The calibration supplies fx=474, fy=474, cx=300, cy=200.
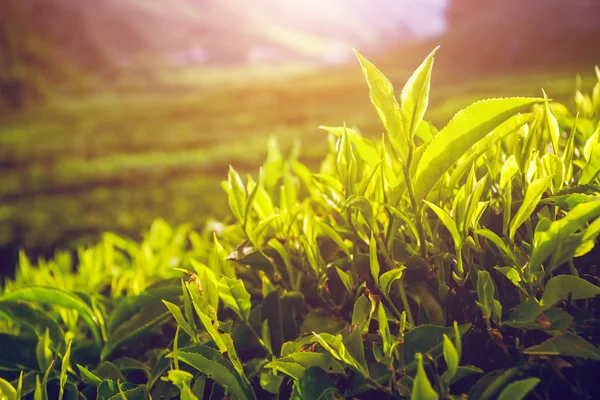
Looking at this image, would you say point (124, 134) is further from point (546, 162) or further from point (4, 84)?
point (546, 162)

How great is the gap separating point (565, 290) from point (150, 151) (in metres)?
19.3

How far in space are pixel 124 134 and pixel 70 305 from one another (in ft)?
80.2

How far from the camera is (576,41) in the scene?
4122cm

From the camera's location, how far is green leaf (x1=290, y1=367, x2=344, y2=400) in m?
0.76

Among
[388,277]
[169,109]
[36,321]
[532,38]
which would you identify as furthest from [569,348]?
[532,38]

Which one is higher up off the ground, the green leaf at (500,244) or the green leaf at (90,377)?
the green leaf at (500,244)

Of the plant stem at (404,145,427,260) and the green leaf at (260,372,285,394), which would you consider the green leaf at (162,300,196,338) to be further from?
the plant stem at (404,145,427,260)

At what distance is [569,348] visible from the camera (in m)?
0.69

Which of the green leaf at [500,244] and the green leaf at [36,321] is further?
the green leaf at [36,321]

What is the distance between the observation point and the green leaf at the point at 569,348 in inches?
26.7

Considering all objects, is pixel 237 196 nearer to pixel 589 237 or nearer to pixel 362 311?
pixel 362 311

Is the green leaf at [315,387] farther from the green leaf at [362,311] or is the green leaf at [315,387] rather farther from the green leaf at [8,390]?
the green leaf at [8,390]

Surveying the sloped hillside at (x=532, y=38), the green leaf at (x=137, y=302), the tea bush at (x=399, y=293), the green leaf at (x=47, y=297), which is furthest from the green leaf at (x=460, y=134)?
the sloped hillside at (x=532, y=38)

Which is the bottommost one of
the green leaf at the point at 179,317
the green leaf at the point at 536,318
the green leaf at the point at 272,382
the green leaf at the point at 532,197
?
the green leaf at the point at 272,382
